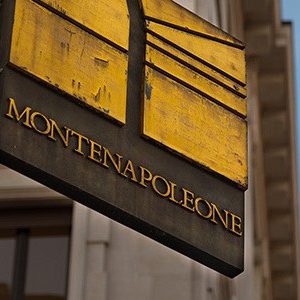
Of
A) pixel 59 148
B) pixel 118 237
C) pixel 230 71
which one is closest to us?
pixel 59 148

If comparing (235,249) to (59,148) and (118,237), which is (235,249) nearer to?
(59,148)

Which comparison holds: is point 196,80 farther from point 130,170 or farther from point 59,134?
point 59,134

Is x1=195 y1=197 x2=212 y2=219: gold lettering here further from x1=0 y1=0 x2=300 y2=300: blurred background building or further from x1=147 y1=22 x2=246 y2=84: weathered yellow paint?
x1=0 y1=0 x2=300 y2=300: blurred background building

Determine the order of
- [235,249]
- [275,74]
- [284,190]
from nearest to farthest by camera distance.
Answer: [235,249]
[275,74]
[284,190]

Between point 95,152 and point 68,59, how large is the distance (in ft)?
2.44

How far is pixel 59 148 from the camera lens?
10.0 meters

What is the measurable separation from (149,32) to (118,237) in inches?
174

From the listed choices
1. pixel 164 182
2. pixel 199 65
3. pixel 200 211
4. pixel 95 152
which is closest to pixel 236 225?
pixel 200 211

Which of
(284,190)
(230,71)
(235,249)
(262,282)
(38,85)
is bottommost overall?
(235,249)

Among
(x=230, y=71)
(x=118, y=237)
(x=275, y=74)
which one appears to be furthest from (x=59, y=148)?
(x=275, y=74)

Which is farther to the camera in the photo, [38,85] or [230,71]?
[230,71]

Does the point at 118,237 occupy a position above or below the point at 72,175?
above

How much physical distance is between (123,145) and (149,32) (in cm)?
123

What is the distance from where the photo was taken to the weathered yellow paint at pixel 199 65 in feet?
37.1
